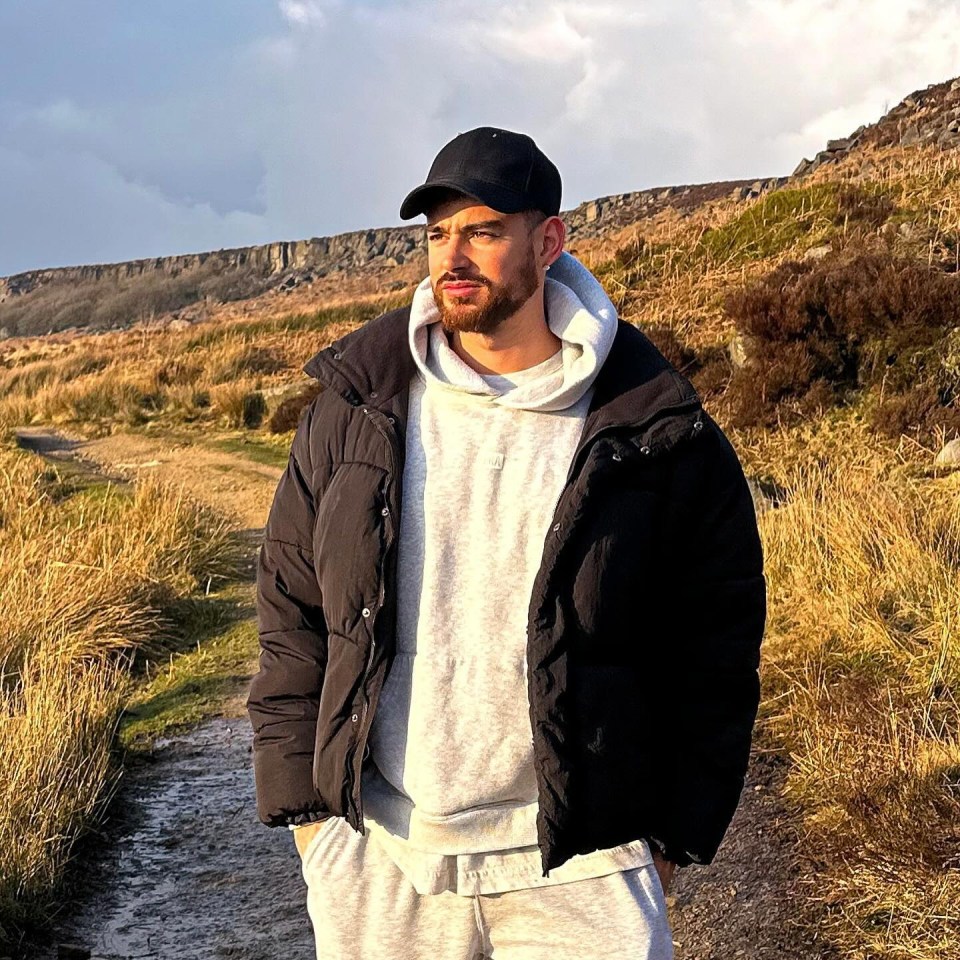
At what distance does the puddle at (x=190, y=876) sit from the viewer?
3.73 metres

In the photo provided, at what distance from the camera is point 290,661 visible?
2109mm

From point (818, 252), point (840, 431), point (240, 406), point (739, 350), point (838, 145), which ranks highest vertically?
point (838, 145)

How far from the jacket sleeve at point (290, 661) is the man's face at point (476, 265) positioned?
400 mm

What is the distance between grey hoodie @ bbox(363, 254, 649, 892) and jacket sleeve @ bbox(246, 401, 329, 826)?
0.53ft

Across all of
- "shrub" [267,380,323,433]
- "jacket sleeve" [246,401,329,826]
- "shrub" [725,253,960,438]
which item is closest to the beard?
"jacket sleeve" [246,401,329,826]

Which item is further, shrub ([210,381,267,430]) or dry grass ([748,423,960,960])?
shrub ([210,381,267,430])

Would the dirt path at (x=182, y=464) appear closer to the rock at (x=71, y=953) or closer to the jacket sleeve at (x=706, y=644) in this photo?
the rock at (x=71, y=953)

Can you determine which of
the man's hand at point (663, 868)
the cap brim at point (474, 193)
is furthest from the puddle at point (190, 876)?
the cap brim at point (474, 193)

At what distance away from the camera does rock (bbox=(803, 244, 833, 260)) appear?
12099mm

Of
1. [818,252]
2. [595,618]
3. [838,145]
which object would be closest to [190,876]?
[595,618]

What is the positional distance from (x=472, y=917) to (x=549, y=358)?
995 millimetres

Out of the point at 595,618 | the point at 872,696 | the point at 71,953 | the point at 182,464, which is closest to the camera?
the point at 595,618

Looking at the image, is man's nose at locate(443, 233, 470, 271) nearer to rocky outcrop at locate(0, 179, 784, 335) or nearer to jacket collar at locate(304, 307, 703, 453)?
jacket collar at locate(304, 307, 703, 453)

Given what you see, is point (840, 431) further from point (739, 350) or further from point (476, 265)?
point (476, 265)
